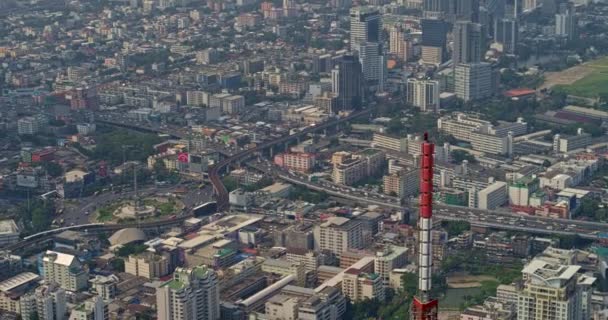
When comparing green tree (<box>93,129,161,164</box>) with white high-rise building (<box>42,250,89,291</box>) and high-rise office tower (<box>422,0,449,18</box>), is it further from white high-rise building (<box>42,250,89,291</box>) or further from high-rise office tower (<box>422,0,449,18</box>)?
high-rise office tower (<box>422,0,449,18</box>)

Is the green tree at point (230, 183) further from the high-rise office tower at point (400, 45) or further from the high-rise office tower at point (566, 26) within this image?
the high-rise office tower at point (566, 26)

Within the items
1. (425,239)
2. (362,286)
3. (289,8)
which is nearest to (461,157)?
(362,286)

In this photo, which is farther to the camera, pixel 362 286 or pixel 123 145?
pixel 123 145

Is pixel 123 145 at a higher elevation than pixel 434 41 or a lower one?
lower

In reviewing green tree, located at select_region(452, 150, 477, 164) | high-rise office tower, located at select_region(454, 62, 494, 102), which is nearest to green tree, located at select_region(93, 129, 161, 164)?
green tree, located at select_region(452, 150, 477, 164)

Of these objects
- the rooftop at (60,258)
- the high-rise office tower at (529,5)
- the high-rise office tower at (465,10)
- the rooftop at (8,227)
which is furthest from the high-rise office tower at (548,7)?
the rooftop at (60,258)

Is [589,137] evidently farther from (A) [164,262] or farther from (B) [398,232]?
(A) [164,262]

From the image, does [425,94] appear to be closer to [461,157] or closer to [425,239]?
[461,157]
